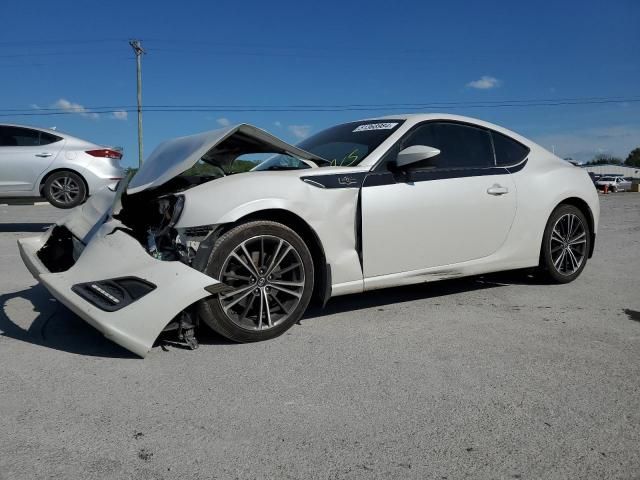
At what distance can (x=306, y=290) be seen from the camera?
3475 mm

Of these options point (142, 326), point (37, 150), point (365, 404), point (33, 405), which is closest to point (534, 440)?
point (365, 404)

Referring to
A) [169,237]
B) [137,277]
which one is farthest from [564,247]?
[137,277]

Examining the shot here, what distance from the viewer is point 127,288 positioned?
117 inches

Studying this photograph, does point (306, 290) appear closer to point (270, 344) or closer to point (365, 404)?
point (270, 344)

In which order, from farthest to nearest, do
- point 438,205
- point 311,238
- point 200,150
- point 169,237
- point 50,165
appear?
1. point 50,165
2. point 438,205
3. point 311,238
4. point 200,150
5. point 169,237

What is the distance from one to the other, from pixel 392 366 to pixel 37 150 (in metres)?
7.95

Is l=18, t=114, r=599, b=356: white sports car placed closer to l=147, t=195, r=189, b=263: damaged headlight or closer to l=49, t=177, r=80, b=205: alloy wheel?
l=147, t=195, r=189, b=263: damaged headlight

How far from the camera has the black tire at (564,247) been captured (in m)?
4.80

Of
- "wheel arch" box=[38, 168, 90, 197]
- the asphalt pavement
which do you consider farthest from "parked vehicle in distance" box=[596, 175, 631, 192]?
the asphalt pavement

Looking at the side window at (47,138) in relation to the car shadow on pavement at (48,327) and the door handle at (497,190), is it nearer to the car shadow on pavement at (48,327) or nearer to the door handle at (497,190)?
the car shadow on pavement at (48,327)

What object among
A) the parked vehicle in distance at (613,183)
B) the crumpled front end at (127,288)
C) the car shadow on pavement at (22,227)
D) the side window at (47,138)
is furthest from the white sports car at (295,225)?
the parked vehicle in distance at (613,183)

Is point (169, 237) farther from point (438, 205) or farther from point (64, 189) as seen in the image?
point (64, 189)

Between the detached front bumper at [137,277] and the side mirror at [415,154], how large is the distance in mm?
1577

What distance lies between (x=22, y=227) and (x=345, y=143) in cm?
765
